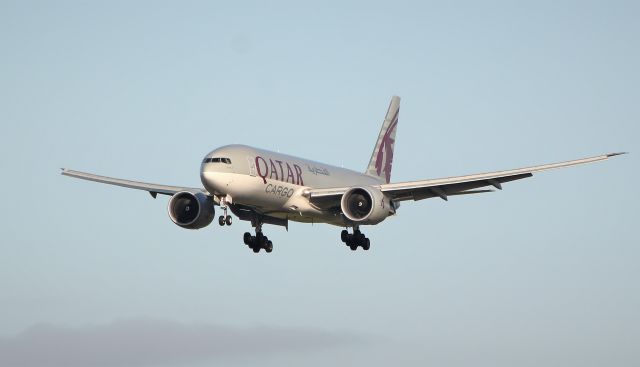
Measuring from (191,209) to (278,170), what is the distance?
5.21 m

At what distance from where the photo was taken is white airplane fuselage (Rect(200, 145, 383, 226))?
59375 mm

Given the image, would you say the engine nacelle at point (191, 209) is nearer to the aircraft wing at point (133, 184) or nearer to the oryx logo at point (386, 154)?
the aircraft wing at point (133, 184)

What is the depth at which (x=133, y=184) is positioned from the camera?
69.1 metres

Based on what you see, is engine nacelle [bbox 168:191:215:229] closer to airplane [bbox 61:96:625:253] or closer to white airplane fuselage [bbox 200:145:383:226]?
airplane [bbox 61:96:625:253]

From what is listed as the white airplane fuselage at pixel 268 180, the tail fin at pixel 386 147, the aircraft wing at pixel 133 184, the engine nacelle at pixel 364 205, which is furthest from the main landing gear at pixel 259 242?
the tail fin at pixel 386 147

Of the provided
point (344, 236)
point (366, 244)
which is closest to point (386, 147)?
point (344, 236)

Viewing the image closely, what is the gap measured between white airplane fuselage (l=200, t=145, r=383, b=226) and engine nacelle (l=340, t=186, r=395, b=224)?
1.79m

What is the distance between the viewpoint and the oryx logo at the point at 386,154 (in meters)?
75.2

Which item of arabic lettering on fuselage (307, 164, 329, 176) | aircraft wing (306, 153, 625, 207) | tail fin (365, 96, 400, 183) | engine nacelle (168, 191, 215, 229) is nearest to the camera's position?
aircraft wing (306, 153, 625, 207)

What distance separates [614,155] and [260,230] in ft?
62.9

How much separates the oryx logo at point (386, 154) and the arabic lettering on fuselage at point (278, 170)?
12105mm

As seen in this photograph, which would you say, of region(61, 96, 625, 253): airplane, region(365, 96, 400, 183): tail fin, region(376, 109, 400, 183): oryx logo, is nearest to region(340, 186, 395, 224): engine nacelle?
region(61, 96, 625, 253): airplane

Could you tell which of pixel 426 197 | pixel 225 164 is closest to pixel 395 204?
pixel 426 197

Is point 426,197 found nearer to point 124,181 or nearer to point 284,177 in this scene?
point 284,177
